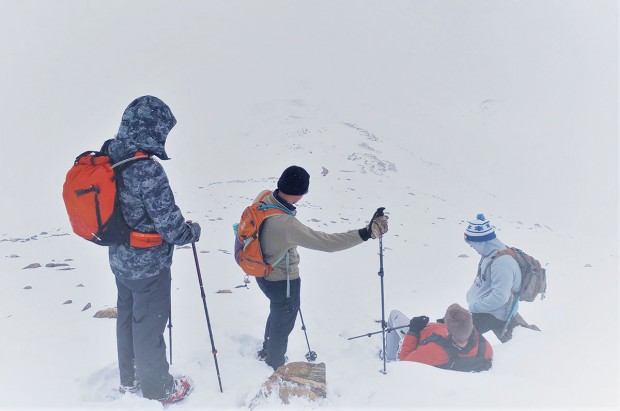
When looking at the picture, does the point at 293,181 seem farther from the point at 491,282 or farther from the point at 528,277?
the point at 528,277

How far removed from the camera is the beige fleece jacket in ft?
14.9

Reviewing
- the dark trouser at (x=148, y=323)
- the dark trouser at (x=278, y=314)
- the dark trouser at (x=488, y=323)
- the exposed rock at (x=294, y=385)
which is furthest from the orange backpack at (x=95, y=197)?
the dark trouser at (x=488, y=323)

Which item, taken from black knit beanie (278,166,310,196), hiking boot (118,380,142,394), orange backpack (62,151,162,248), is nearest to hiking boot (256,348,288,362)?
hiking boot (118,380,142,394)

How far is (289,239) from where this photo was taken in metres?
4.62

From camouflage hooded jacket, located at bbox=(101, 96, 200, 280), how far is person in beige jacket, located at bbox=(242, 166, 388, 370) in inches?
42.4

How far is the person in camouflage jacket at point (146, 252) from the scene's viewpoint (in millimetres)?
3861

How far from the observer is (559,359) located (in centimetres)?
484

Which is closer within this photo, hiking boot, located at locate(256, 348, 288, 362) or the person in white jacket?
hiking boot, located at locate(256, 348, 288, 362)

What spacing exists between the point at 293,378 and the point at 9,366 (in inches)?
143

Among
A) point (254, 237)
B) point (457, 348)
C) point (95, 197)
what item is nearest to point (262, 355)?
point (254, 237)

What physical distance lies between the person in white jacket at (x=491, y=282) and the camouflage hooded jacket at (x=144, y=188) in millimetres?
4464

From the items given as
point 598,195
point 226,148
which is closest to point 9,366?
point 226,148

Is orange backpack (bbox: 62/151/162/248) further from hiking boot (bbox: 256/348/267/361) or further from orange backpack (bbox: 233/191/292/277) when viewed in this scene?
hiking boot (bbox: 256/348/267/361)

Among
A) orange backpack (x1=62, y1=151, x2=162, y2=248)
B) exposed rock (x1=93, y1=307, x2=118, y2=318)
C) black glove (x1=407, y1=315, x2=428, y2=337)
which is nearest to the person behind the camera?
orange backpack (x1=62, y1=151, x2=162, y2=248)
